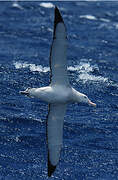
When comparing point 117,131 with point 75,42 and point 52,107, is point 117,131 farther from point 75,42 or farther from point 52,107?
point 75,42

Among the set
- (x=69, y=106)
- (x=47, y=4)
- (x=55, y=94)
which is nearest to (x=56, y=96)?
(x=55, y=94)

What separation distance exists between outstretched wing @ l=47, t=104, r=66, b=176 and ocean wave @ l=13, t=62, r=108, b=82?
2058 cm

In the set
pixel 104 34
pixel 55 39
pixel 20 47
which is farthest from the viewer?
pixel 104 34

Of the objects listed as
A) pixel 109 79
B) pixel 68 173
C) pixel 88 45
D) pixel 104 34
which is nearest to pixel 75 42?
pixel 88 45

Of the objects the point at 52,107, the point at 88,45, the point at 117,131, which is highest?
the point at 52,107

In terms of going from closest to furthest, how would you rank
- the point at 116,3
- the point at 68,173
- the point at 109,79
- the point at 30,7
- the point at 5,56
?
the point at 68,173 < the point at 109,79 < the point at 5,56 < the point at 30,7 < the point at 116,3

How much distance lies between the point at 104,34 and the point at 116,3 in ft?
82.7

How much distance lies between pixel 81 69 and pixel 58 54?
25409 mm

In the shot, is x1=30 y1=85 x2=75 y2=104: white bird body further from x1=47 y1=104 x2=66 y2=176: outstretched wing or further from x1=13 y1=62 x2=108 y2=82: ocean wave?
x1=13 y1=62 x2=108 y2=82: ocean wave

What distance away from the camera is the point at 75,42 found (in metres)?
62.6

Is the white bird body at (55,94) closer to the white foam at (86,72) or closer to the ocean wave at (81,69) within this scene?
the ocean wave at (81,69)

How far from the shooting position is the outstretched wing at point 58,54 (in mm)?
23656

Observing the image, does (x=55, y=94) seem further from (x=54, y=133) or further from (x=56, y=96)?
(x=54, y=133)

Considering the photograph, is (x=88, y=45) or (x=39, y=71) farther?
(x=88, y=45)
